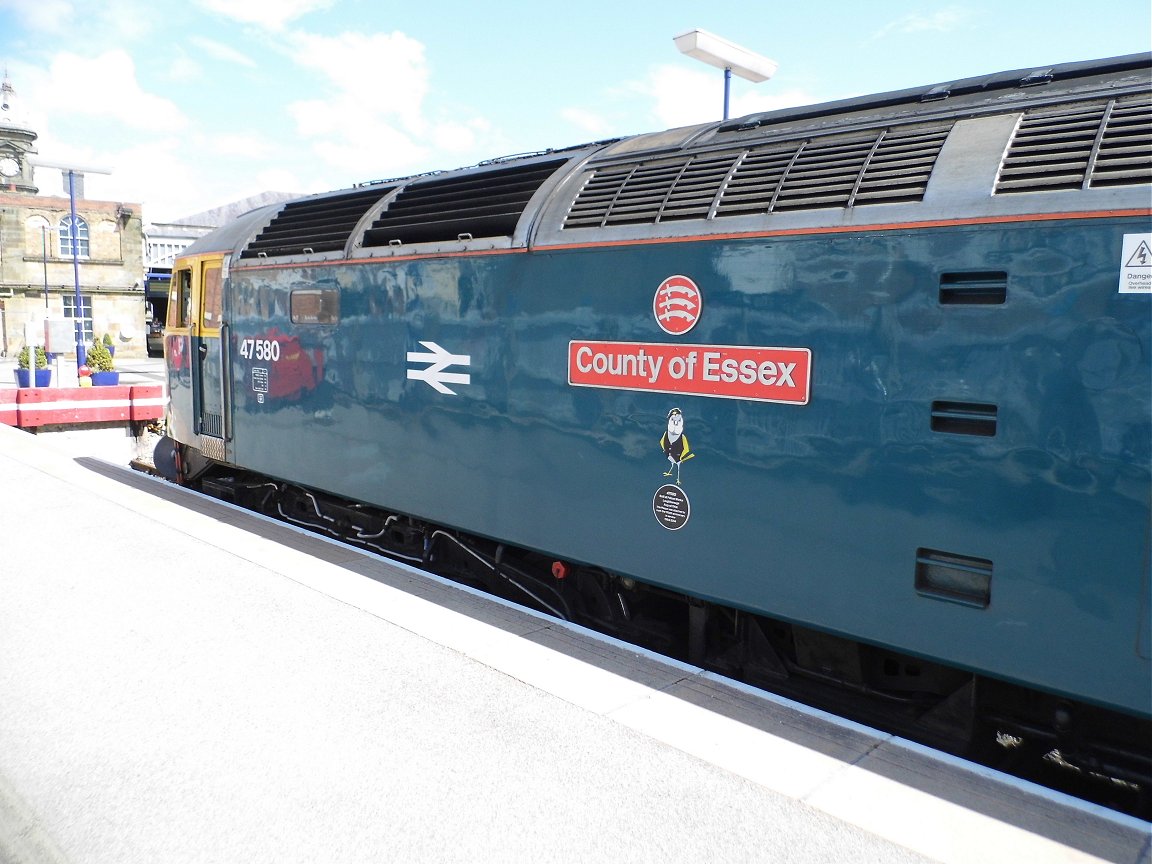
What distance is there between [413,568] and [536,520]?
1578 mm

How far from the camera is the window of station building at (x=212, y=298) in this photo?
26.5 ft

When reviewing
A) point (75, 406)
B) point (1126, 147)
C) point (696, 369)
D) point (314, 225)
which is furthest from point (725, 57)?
point (75, 406)

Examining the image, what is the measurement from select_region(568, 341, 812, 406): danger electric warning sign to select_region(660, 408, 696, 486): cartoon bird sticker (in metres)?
0.14

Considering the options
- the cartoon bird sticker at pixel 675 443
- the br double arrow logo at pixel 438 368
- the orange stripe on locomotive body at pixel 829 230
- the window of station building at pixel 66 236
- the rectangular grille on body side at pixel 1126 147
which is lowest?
the cartoon bird sticker at pixel 675 443

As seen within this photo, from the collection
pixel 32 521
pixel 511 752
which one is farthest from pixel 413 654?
pixel 32 521

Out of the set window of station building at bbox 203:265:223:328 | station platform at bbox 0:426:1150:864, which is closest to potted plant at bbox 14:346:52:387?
window of station building at bbox 203:265:223:328

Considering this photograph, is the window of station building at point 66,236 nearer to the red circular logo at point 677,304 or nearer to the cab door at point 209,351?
the cab door at point 209,351

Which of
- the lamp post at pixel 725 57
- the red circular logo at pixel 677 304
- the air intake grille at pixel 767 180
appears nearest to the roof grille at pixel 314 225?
the air intake grille at pixel 767 180

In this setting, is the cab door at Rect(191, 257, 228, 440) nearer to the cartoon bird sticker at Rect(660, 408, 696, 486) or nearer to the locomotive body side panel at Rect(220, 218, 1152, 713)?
the locomotive body side panel at Rect(220, 218, 1152, 713)

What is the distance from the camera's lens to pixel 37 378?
24.1 m

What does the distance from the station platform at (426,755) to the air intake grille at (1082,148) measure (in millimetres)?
2335

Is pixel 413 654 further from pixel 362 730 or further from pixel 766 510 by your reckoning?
pixel 766 510

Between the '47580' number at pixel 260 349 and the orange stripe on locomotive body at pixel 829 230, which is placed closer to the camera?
the orange stripe on locomotive body at pixel 829 230

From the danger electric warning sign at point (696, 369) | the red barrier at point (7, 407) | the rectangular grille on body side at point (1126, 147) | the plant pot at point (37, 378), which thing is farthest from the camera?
the plant pot at point (37, 378)
